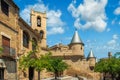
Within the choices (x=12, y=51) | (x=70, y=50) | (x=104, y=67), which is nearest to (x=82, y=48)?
(x=70, y=50)

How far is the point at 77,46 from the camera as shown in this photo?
67.2m

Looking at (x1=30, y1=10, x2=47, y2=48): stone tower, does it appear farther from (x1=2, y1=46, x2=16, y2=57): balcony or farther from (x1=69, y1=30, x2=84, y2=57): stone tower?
(x1=2, y1=46, x2=16, y2=57): balcony

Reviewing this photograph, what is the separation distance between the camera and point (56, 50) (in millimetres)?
68250

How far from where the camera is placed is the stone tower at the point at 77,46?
65.5 m

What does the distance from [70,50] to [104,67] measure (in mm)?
12248

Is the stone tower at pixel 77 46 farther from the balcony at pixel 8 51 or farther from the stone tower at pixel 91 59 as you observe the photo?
the balcony at pixel 8 51

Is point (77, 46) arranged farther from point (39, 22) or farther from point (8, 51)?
point (8, 51)

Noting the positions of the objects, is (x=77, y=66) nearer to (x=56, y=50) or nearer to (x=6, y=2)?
(x=56, y=50)

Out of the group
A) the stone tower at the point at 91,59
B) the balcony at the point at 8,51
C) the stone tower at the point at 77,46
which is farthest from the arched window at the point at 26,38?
the stone tower at the point at 91,59

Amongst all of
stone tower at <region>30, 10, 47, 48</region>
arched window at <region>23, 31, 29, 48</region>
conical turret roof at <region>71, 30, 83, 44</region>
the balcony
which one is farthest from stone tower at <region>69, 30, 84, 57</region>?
the balcony

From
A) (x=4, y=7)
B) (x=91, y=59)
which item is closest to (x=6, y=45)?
(x=4, y=7)

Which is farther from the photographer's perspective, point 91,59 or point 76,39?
point 91,59

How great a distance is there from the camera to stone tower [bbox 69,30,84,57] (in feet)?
215

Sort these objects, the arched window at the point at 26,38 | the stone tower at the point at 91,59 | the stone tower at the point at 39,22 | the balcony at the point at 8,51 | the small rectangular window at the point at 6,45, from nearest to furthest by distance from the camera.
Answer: the balcony at the point at 8,51, the small rectangular window at the point at 6,45, the arched window at the point at 26,38, the stone tower at the point at 91,59, the stone tower at the point at 39,22
